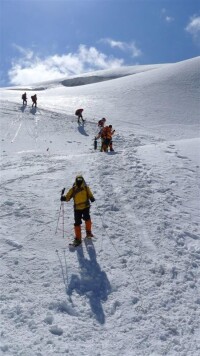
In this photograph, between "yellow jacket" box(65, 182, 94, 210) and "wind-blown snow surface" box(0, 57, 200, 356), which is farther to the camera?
"yellow jacket" box(65, 182, 94, 210)

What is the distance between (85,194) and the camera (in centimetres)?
960

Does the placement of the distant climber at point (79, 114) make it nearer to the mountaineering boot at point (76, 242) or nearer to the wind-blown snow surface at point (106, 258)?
the wind-blown snow surface at point (106, 258)

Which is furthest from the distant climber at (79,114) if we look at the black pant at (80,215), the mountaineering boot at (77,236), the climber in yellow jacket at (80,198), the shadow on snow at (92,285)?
the shadow on snow at (92,285)

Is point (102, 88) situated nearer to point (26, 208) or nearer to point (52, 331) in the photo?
point (26, 208)

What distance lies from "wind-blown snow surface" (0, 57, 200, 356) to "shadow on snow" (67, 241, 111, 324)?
2 cm

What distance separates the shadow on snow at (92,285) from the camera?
7447 millimetres

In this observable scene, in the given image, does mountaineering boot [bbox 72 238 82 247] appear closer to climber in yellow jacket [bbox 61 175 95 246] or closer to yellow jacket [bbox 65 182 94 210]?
climber in yellow jacket [bbox 61 175 95 246]

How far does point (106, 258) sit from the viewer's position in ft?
29.2

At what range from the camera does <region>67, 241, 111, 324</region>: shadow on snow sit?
7.45 meters

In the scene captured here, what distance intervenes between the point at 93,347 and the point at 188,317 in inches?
73.7

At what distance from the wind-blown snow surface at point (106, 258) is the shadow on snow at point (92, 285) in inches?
0.8

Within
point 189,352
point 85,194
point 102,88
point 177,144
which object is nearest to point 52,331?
point 189,352

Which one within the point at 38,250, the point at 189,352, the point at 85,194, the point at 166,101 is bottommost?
the point at 189,352

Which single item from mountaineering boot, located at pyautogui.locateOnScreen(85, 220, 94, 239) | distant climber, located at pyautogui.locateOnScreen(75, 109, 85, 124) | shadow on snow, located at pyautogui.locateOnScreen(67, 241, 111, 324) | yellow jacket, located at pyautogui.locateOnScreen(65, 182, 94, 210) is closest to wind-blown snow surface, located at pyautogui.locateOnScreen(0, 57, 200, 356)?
shadow on snow, located at pyautogui.locateOnScreen(67, 241, 111, 324)
